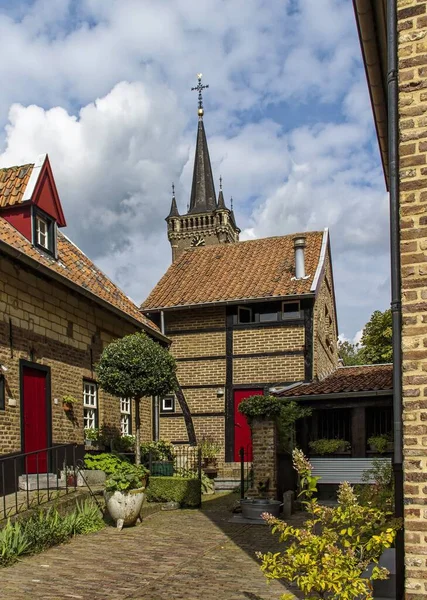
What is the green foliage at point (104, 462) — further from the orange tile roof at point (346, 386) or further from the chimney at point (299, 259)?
the chimney at point (299, 259)

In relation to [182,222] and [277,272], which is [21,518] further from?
[182,222]

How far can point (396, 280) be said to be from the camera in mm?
4910

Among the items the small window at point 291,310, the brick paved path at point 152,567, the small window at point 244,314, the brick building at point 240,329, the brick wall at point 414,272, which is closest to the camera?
the brick wall at point 414,272

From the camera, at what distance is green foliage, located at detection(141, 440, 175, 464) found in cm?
1688

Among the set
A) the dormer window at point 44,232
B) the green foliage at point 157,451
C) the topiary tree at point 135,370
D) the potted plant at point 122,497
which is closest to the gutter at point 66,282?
the dormer window at point 44,232

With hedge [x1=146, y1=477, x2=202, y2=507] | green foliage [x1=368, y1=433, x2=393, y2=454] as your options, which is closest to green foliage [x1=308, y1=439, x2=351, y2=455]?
green foliage [x1=368, y1=433, x2=393, y2=454]

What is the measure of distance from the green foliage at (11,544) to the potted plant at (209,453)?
377 inches

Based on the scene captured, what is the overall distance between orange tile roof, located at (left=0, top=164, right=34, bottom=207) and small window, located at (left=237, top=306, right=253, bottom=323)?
8.26 metres

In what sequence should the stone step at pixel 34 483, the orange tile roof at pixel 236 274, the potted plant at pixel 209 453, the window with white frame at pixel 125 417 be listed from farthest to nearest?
1. the orange tile roof at pixel 236 274
2. the potted plant at pixel 209 453
3. the window with white frame at pixel 125 417
4. the stone step at pixel 34 483

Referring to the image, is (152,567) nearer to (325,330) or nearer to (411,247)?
(411,247)

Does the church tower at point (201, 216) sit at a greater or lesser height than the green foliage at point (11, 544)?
greater

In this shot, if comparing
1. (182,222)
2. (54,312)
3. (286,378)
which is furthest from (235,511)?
(182,222)

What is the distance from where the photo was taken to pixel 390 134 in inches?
196

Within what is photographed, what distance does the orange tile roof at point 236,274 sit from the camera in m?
20.2
